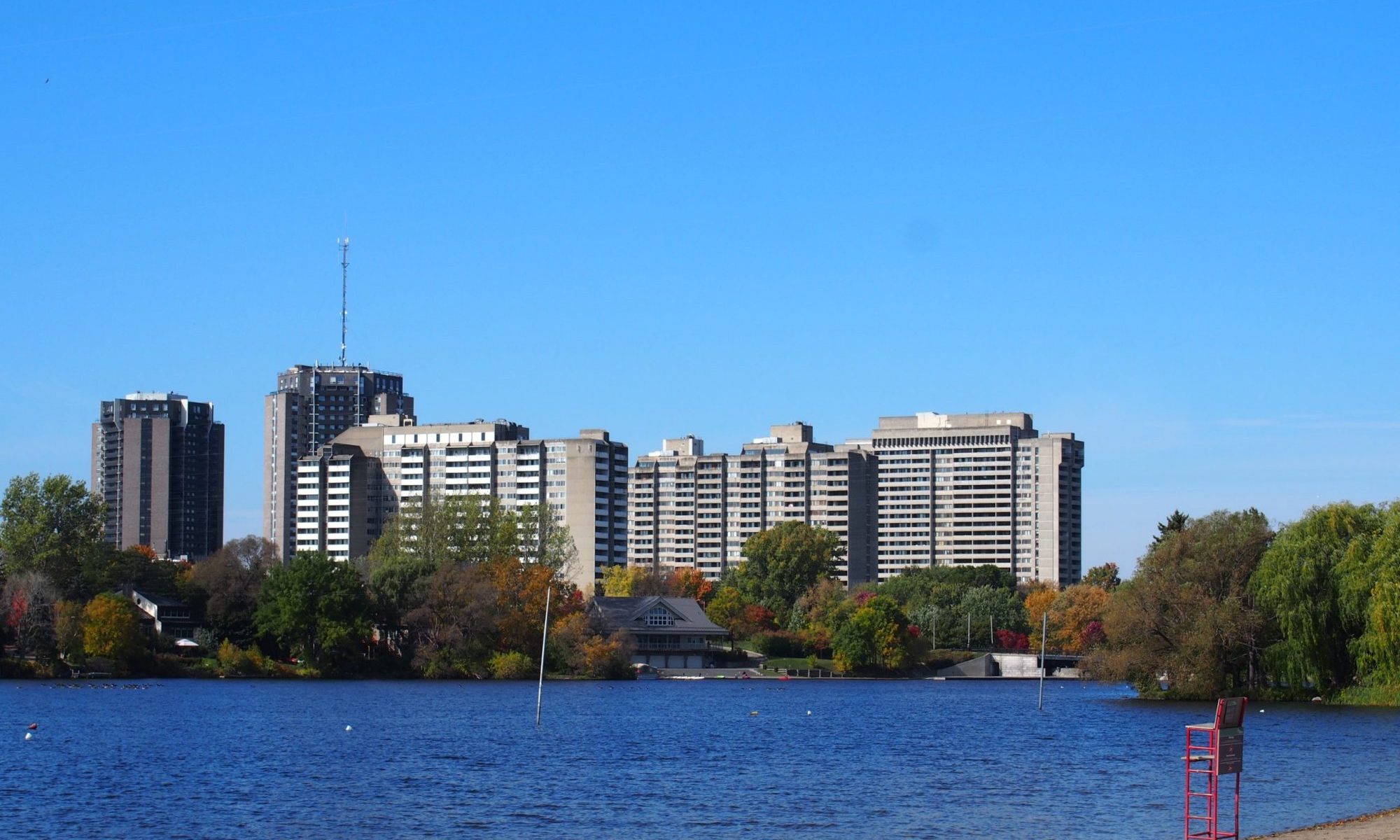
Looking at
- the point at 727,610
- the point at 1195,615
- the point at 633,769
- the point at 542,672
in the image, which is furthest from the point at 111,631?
the point at 1195,615

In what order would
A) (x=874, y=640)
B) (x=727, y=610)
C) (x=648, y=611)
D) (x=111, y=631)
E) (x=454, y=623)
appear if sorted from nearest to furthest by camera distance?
(x=111, y=631)
(x=454, y=623)
(x=874, y=640)
(x=648, y=611)
(x=727, y=610)

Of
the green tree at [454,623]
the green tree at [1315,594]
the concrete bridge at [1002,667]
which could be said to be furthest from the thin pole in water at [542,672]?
the concrete bridge at [1002,667]

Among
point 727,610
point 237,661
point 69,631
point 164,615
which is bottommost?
point 237,661

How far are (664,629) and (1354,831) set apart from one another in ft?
436

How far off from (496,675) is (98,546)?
4482 cm

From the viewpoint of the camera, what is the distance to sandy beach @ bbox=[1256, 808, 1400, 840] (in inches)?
1464

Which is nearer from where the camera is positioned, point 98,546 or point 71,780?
point 71,780

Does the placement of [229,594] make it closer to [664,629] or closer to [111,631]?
[111,631]

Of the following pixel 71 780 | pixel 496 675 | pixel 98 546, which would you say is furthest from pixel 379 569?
pixel 71 780

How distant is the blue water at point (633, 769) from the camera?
4741 centimetres

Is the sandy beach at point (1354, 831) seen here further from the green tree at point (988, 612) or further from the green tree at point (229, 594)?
the green tree at point (988, 612)

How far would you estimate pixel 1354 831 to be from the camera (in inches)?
1524

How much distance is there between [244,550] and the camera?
154m

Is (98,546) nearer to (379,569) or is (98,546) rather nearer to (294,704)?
(379,569)
